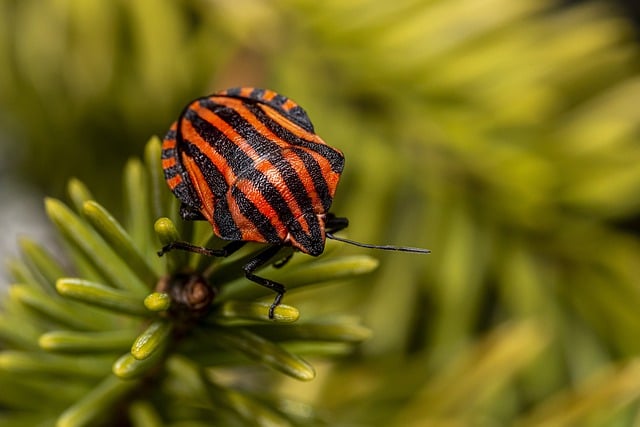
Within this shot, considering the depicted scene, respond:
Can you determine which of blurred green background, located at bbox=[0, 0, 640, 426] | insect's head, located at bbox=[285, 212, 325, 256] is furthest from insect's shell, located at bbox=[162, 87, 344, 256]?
blurred green background, located at bbox=[0, 0, 640, 426]

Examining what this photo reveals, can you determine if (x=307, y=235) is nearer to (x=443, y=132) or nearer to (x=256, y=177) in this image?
(x=256, y=177)

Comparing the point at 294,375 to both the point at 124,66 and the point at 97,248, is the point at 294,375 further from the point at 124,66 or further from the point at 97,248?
the point at 124,66

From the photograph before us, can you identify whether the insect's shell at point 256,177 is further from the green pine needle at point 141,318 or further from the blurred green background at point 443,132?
the blurred green background at point 443,132

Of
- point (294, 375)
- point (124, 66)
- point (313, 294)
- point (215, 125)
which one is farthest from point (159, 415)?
point (124, 66)

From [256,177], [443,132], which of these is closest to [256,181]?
[256,177]

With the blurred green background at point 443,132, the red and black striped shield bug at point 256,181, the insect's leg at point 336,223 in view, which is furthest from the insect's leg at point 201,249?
the blurred green background at point 443,132

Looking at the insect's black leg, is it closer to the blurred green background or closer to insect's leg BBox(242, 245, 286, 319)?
insect's leg BBox(242, 245, 286, 319)

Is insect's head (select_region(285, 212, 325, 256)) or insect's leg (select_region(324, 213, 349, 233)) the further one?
insect's leg (select_region(324, 213, 349, 233))

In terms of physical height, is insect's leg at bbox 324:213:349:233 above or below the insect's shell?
below
